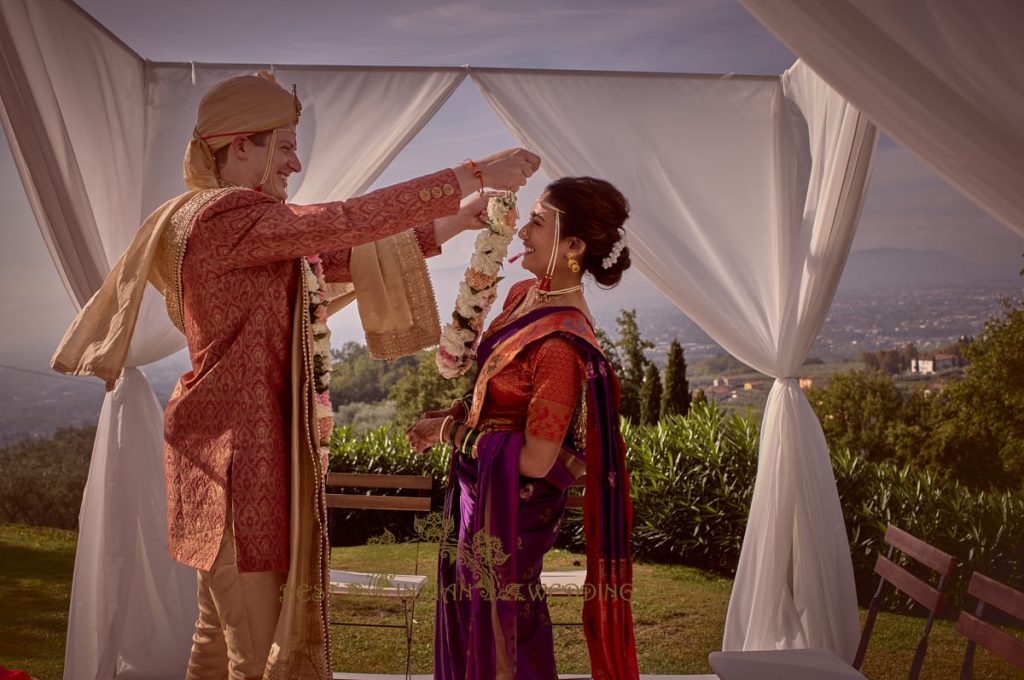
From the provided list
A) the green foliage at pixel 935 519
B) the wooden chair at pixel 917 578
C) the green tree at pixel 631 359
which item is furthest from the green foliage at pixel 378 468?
the wooden chair at pixel 917 578

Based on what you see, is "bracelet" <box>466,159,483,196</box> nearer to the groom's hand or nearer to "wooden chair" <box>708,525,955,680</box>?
the groom's hand

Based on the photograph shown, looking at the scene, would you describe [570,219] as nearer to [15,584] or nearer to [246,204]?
[246,204]

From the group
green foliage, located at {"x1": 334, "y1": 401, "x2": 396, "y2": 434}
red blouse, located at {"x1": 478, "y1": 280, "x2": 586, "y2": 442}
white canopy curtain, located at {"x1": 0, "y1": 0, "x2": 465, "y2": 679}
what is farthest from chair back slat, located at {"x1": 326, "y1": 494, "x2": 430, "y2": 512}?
green foliage, located at {"x1": 334, "y1": 401, "x2": 396, "y2": 434}

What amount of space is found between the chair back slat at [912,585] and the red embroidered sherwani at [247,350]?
1.89 metres

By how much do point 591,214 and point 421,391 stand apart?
6.66 metres

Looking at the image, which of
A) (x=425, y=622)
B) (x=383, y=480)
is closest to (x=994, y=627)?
(x=383, y=480)

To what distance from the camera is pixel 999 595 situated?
7.82ft

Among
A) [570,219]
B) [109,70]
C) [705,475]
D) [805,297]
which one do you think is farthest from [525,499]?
[705,475]

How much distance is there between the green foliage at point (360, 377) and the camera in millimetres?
9492

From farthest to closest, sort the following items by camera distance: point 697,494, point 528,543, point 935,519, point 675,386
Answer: point 675,386 → point 697,494 → point 935,519 → point 528,543

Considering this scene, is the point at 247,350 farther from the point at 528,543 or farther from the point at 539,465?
the point at 528,543

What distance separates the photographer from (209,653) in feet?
7.32

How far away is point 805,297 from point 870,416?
4213 mm

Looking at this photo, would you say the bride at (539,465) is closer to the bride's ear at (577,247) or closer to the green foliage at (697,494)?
the bride's ear at (577,247)
